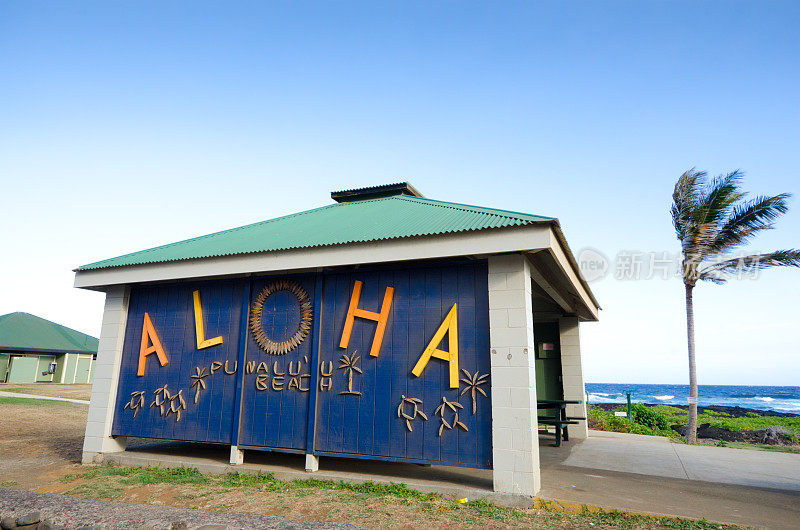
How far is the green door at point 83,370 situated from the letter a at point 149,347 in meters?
34.8

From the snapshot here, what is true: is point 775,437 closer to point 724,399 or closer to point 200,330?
point 200,330

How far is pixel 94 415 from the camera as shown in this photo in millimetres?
8625

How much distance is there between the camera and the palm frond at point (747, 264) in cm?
1323

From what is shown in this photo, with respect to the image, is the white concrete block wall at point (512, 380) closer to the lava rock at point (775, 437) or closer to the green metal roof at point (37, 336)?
the lava rock at point (775, 437)

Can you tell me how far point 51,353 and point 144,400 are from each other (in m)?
33.7

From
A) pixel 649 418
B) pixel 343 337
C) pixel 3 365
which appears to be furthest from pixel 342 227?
pixel 3 365

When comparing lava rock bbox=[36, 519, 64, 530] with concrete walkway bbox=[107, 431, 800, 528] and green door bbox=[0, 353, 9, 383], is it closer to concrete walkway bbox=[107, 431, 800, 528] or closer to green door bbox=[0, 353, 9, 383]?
concrete walkway bbox=[107, 431, 800, 528]

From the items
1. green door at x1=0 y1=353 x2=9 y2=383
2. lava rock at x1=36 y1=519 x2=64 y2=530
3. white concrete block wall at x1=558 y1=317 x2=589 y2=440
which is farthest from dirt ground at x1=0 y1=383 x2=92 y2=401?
white concrete block wall at x1=558 y1=317 x2=589 y2=440

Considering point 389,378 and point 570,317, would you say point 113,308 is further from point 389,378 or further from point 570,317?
point 570,317

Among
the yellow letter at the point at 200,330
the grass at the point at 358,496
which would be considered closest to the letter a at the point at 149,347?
the yellow letter at the point at 200,330

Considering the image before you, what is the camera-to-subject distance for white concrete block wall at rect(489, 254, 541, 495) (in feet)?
18.9

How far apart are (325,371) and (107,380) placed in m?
4.53

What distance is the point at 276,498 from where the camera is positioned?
19.7 ft

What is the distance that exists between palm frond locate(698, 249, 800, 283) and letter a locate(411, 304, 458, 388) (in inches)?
440
